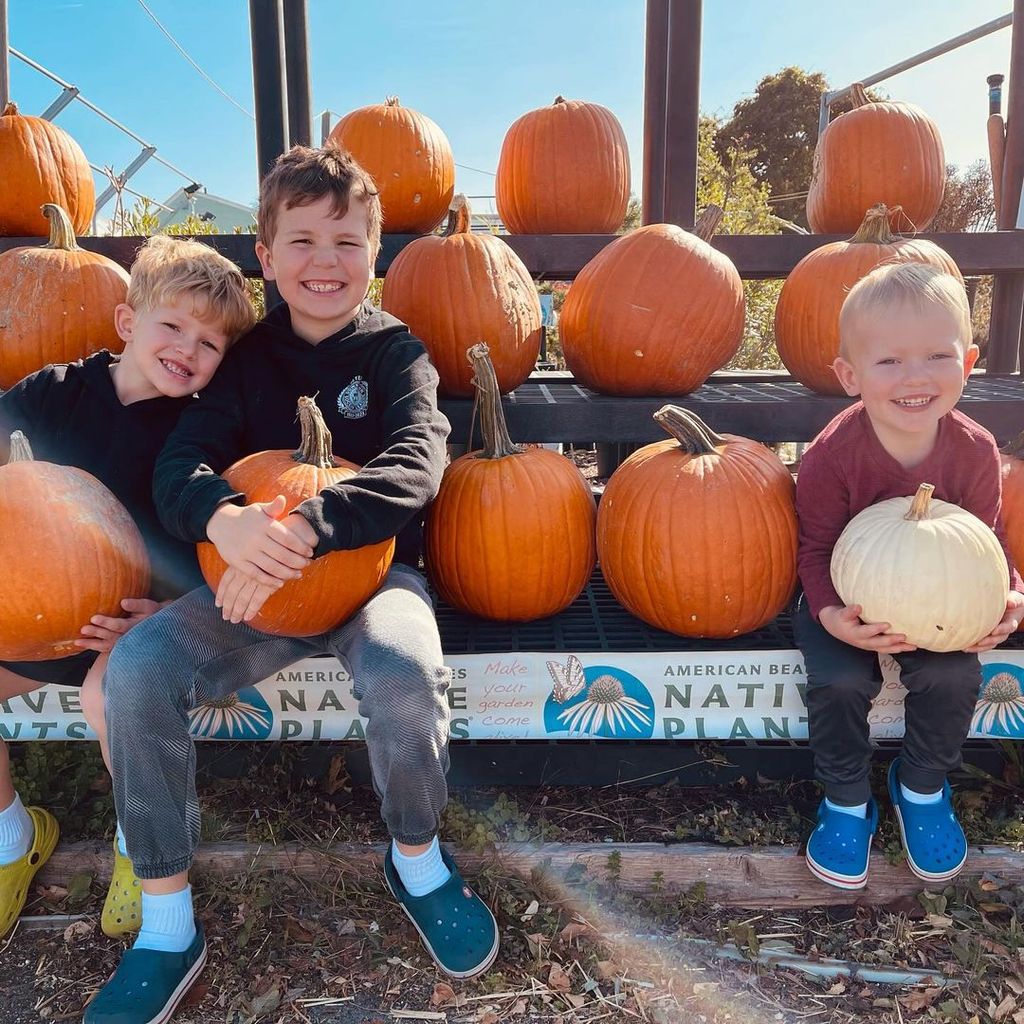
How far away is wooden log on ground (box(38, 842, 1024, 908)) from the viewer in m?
1.72

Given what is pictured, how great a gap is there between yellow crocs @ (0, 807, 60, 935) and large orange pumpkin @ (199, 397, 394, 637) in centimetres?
70

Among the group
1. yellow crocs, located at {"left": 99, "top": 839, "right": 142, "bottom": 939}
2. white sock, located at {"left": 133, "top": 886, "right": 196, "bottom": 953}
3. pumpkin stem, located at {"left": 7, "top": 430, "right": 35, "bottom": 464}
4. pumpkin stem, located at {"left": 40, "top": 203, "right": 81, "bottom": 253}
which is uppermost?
pumpkin stem, located at {"left": 40, "top": 203, "right": 81, "bottom": 253}

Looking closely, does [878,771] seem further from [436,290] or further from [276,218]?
[276,218]

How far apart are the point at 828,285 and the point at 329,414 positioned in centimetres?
143

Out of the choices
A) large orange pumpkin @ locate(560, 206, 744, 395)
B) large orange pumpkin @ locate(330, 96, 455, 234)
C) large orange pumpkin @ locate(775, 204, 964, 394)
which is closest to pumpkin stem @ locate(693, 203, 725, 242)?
large orange pumpkin @ locate(560, 206, 744, 395)

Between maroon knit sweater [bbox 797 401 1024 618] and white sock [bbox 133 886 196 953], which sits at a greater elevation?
maroon knit sweater [bbox 797 401 1024 618]

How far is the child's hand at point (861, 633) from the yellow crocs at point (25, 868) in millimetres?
1799

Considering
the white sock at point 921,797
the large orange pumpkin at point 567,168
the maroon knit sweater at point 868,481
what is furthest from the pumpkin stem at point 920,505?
the large orange pumpkin at point 567,168

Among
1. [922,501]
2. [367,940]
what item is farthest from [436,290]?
[367,940]

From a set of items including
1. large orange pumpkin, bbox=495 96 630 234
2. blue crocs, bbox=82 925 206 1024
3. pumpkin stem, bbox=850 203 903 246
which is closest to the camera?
blue crocs, bbox=82 925 206 1024

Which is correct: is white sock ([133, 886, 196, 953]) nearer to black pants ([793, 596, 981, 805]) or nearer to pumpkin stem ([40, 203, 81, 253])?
black pants ([793, 596, 981, 805])

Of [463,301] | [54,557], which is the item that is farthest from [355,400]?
[54,557]

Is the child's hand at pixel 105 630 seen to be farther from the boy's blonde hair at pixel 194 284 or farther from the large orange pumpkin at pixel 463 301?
the large orange pumpkin at pixel 463 301

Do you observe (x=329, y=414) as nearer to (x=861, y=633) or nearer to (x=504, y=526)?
(x=504, y=526)
